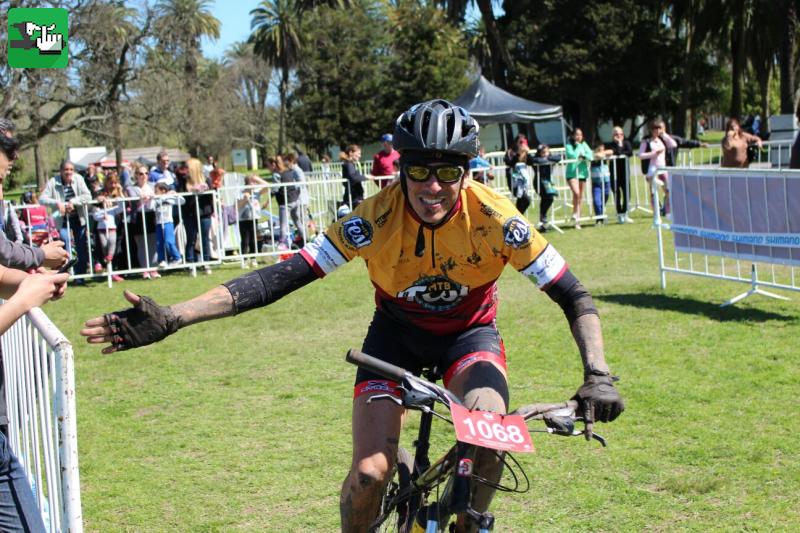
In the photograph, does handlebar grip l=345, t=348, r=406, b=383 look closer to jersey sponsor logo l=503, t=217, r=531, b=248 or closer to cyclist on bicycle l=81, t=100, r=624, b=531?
cyclist on bicycle l=81, t=100, r=624, b=531

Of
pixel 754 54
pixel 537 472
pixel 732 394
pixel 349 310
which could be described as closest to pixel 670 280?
pixel 349 310

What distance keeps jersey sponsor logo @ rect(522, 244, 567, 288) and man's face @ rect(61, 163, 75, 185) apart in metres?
13.0

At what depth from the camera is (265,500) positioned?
558cm

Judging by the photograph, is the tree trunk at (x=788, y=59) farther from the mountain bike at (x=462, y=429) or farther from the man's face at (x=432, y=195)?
the mountain bike at (x=462, y=429)

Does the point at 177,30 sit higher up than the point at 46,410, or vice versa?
the point at 177,30

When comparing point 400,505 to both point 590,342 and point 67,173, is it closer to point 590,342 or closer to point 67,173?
point 590,342

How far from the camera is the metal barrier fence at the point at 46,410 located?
3.61 meters

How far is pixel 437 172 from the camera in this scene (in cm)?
385

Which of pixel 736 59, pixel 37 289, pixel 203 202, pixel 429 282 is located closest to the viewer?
pixel 37 289

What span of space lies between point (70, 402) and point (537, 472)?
10.6 feet

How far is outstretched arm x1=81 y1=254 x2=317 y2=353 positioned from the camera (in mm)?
3314

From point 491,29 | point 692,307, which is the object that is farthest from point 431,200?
point 491,29

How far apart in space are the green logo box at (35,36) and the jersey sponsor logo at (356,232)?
1758 centimetres

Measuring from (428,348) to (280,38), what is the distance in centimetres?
7602
